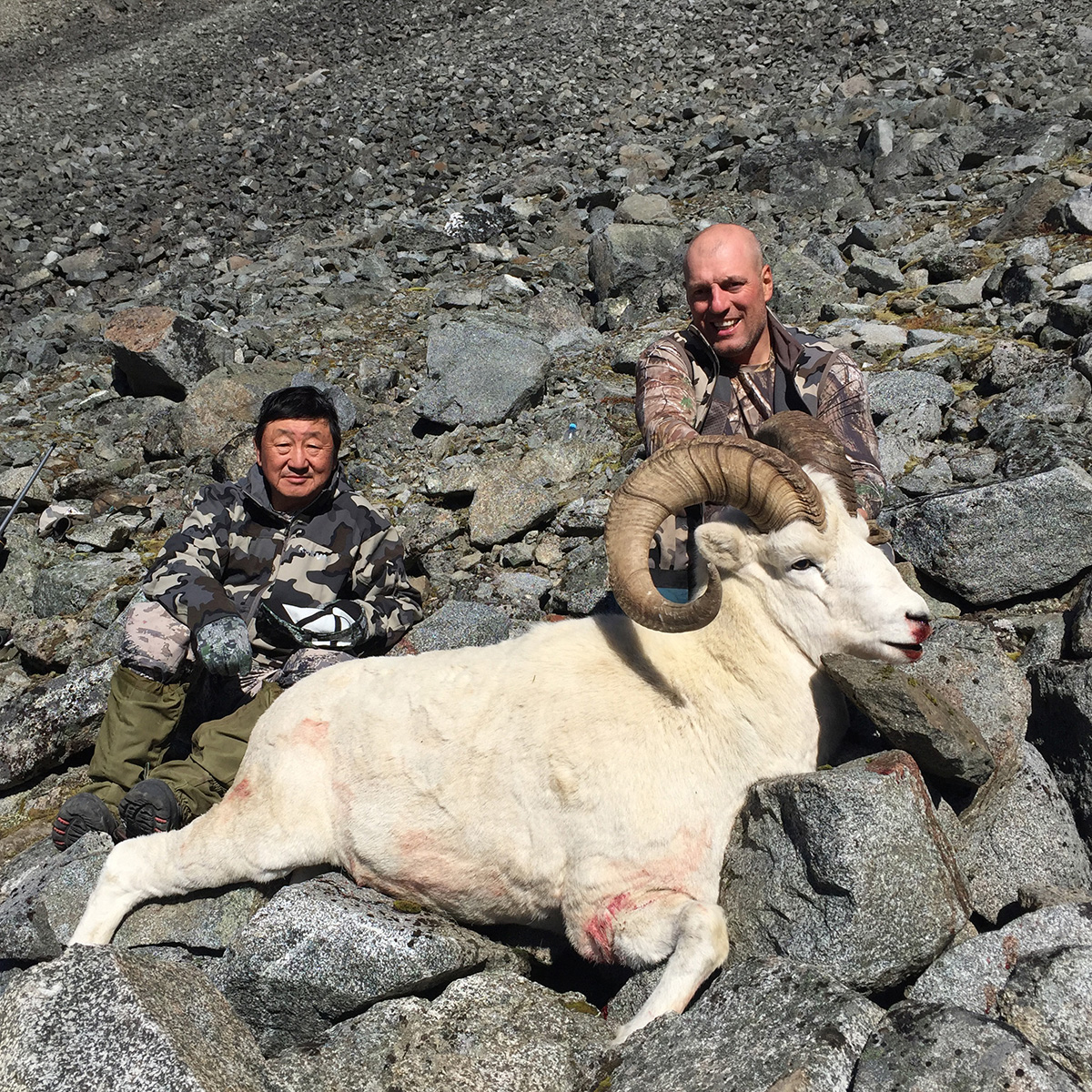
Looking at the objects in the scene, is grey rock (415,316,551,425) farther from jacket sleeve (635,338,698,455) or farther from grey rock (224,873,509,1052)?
grey rock (224,873,509,1052)

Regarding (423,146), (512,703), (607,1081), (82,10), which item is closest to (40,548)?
(512,703)

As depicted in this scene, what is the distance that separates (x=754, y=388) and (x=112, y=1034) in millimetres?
4914

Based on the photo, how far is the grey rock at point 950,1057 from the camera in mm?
3119

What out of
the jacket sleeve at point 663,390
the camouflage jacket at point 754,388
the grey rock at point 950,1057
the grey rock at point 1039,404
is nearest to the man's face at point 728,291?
the camouflage jacket at point 754,388

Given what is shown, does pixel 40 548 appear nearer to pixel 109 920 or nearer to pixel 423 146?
pixel 109 920

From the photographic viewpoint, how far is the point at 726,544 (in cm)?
505

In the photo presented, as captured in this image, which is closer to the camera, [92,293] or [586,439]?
[586,439]

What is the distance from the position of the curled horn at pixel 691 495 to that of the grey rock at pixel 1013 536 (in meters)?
2.29

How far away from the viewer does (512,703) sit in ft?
16.9

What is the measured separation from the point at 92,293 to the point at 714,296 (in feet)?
46.9

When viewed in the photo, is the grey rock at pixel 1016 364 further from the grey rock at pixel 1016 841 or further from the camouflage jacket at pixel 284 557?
the camouflage jacket at pixel 284 557

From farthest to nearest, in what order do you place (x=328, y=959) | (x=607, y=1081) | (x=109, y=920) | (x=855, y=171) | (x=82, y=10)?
(x=82, y=10) → (x=855, y=171) → (x=109, y=920) → (x=328, y=959) → (x=607, y=1081)

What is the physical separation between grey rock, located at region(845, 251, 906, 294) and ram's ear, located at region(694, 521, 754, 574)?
776cm

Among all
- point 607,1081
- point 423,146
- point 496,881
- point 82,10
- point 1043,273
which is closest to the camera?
point 607,1081
